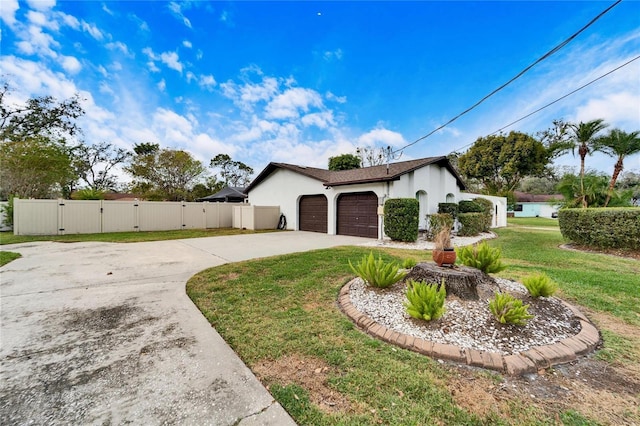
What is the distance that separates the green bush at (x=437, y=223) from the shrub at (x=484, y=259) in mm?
6665

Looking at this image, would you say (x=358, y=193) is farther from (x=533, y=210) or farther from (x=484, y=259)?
(x=533, y=210)

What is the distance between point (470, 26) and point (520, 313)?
9.72m

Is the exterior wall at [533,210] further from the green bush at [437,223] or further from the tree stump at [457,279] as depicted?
the tree stump at [457,279]

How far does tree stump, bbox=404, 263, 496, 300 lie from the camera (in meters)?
3.42

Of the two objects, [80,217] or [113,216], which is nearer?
[80,217]

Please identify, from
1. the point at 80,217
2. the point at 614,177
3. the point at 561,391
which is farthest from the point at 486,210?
the point at 80,217

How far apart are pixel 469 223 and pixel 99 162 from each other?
3951 cm

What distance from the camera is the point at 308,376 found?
7.07 ft

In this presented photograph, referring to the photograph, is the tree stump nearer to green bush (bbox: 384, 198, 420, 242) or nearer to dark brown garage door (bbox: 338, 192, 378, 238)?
green bush (bbox: 384, 198, 420, 242)

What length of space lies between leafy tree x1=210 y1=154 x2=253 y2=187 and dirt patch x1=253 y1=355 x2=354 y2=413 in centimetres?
3995

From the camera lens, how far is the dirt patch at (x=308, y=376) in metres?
1.84

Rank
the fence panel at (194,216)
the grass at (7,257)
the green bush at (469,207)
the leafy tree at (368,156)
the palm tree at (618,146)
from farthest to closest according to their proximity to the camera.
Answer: the leafy tree at (368,156), the fence panel at (194,216), the green bush at (469,207), the palm tree at (618,146), the grass at (7,257)

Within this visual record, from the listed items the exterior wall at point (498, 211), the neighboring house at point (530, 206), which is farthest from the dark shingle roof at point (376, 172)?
the neighboring house at point (530, 206)

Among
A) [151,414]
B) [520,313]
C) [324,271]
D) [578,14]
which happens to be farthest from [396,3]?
[151,414]
